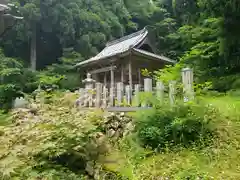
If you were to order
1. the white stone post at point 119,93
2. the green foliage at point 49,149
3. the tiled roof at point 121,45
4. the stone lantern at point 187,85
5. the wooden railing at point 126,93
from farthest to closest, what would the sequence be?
the tiled roof at point 121,45 → the white stone post at point 119,93 → the wooden railing at point 126,93 → the stone lantern at point 187,85 → the green foliage at point 49,149

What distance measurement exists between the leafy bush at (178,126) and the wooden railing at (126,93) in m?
0.32

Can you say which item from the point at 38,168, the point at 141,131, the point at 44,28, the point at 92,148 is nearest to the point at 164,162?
the point at 141,131

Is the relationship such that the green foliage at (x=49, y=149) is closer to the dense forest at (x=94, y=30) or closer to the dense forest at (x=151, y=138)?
the dense forest at (x=151, y=138)

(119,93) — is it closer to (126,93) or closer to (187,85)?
(126,93)

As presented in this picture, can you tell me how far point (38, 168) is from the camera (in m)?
4.22

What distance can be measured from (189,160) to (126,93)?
2.98 meters

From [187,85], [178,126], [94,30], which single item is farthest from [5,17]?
[94,30]

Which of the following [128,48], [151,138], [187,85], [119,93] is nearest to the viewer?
[151,138]

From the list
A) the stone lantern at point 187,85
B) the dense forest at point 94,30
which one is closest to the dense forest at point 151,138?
the stone lantern at point 187,85

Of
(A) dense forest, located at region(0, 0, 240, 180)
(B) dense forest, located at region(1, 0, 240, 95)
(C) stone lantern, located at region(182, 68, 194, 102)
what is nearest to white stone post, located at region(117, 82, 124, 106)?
(A) dense forest, located at region(0, 0, 240, 180)

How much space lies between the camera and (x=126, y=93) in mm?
6988

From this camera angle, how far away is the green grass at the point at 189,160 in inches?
159

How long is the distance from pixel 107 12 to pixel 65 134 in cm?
1685

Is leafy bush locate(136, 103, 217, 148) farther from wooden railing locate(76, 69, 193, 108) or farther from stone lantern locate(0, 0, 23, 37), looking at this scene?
stone lantern locate(0, 0, 23, 37)
